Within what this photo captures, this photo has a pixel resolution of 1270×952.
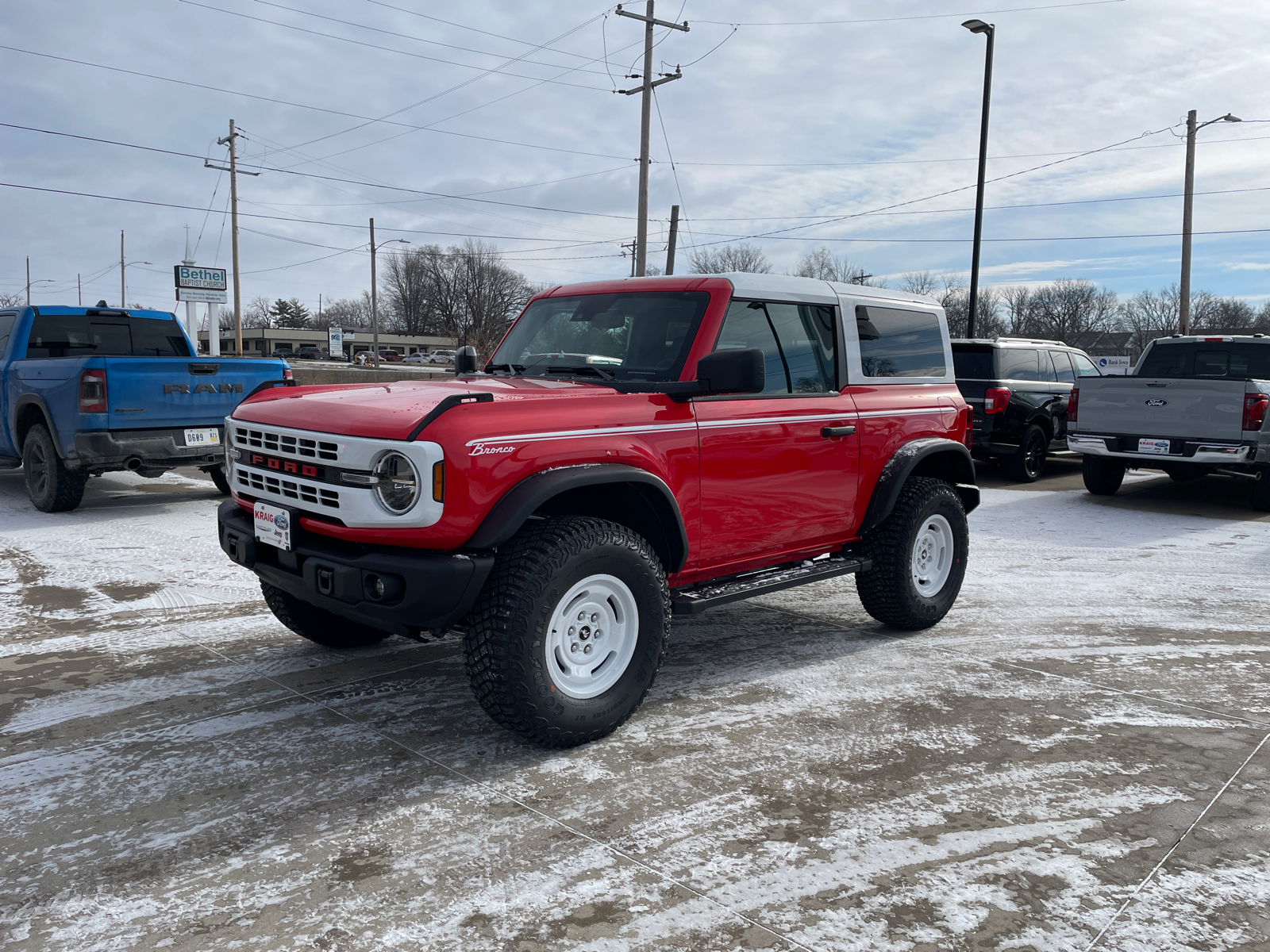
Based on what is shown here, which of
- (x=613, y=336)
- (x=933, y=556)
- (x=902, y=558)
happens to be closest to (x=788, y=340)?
(x=613, y=336)

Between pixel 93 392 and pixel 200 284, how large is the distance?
2430cm

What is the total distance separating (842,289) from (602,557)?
2.42 metres

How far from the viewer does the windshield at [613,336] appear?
4.36 metres

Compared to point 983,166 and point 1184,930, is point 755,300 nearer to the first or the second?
point 1184,930

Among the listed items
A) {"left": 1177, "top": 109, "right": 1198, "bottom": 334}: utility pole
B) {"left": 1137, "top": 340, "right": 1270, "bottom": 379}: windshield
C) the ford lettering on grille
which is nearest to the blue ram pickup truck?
the ford lettering on grille

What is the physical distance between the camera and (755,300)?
4617mm

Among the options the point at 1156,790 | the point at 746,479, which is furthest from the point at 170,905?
the point at 1156,790

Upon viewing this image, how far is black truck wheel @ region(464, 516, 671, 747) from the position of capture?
3434 millimetres

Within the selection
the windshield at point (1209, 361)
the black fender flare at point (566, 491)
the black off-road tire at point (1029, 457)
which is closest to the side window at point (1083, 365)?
the black off-road tire at point (1029, 457)

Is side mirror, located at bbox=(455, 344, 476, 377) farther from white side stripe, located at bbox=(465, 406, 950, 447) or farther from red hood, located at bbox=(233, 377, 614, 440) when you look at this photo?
white side stripe, located at bbox=(465, 406, 950, 447)

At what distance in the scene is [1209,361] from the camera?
11617 millimetres

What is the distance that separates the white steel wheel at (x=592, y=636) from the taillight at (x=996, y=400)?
990 cm

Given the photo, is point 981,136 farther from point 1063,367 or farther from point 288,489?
point 288,489

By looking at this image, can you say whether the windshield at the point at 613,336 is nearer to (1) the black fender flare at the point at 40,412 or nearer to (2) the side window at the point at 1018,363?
(1) the black fender flare at the point at 40,412
